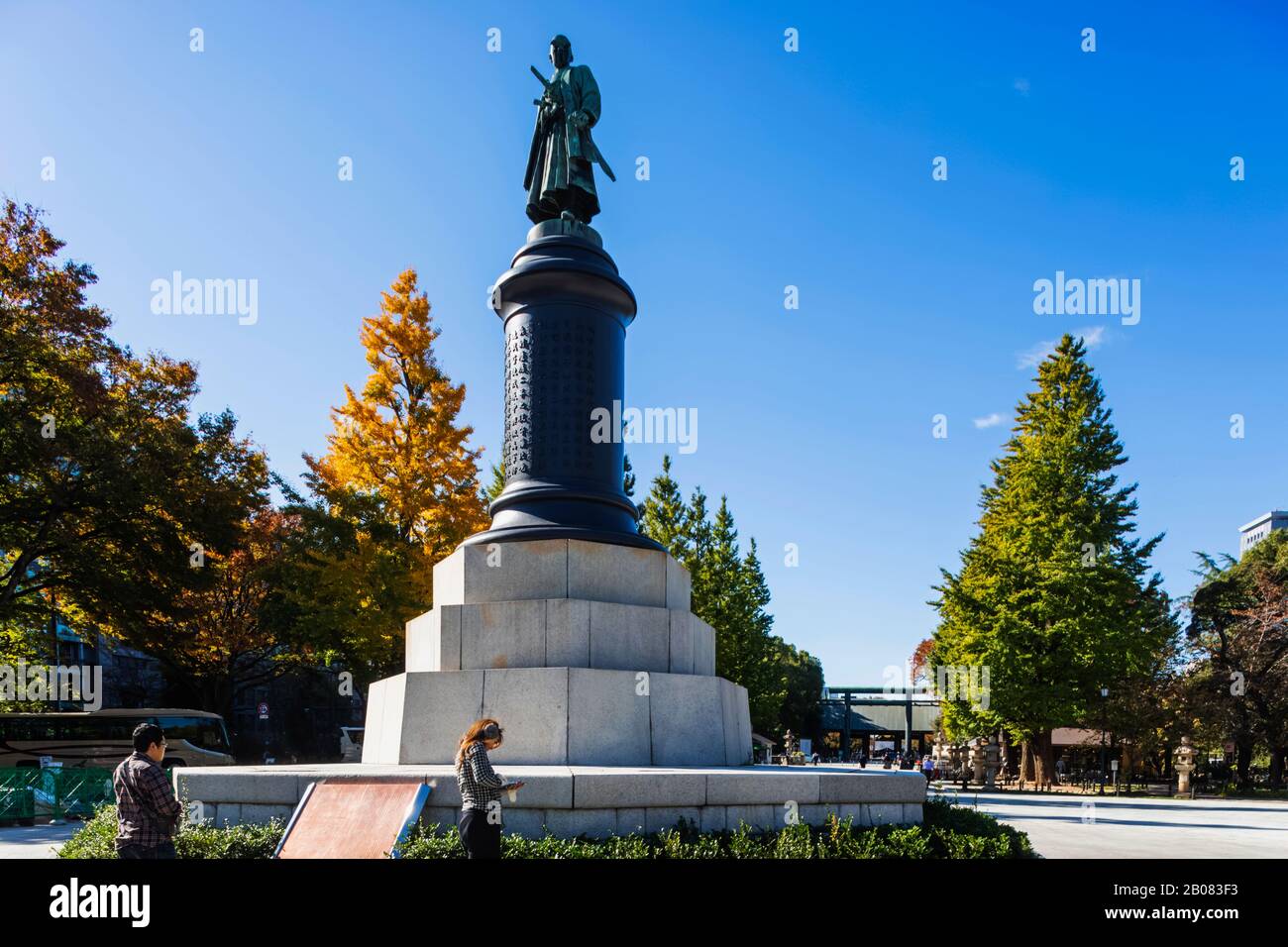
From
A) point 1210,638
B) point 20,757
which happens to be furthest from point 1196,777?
point 20,757

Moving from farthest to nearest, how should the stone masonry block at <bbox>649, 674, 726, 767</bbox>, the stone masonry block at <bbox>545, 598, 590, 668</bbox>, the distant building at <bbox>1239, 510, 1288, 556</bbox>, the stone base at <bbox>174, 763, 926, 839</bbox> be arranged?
the distant building at <bbox>1239, 510, 1288, 556</bbox> → the stone masonry block at <bbox>545, 598, 590, 668</bbox> → the stone masonry block at <bbox>649, 674, 726, 767</bbox> → the stone base at <bbox>174, 763, 926, 839</bbox>

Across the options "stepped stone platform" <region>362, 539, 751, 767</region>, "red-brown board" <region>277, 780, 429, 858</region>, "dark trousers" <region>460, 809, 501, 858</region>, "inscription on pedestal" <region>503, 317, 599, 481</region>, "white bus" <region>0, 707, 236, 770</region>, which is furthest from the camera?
"white bus" <region>0, 707, 236, 770</region>

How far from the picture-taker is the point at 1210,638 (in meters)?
42.5

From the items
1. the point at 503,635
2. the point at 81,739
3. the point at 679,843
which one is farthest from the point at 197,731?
the point at 679,843

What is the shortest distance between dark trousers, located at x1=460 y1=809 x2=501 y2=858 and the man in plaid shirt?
216 centimetres

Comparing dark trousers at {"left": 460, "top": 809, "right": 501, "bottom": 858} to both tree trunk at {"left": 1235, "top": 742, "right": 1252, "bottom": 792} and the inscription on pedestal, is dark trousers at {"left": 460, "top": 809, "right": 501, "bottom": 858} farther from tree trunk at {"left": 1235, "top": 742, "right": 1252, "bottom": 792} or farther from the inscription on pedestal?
tree trunk at {"left": 1235, "top": 742, "right": 1252, "bottom": 792}

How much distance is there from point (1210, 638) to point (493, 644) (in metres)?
43.6

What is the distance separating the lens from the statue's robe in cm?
1398

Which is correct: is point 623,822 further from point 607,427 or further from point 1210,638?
point 1210,638

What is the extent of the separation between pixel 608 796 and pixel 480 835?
1505 millimetres

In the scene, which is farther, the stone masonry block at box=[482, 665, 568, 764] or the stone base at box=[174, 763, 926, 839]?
the stone masonry block at box=[482, 665, 568, 764]

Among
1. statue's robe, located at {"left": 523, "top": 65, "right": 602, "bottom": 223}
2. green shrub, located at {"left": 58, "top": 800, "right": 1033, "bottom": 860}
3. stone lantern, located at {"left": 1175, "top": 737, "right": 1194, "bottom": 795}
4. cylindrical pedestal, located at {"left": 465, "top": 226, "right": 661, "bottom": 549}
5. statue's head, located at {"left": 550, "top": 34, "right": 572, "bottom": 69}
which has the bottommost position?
stone lantern, located at {"left": 1175, "top": 737, "right": 1194, "bottom": 795}

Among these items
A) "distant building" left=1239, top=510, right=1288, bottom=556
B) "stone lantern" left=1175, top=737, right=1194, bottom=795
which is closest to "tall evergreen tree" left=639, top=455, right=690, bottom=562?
"stone lantern" left=1175, top=737, right=1194, bottom=795

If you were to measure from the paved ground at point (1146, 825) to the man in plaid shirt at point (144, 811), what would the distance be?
491 inches
